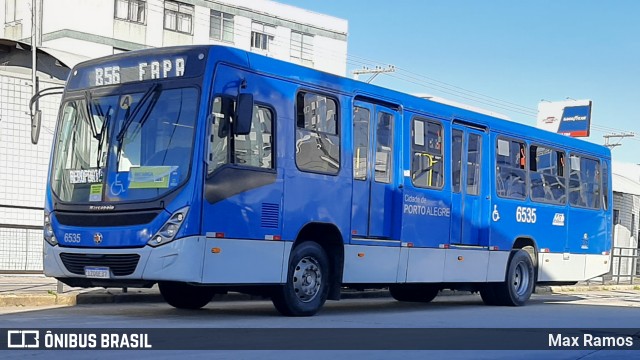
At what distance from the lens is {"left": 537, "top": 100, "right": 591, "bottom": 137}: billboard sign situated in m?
49.1

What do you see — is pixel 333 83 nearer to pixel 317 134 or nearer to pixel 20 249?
pixel 317 134

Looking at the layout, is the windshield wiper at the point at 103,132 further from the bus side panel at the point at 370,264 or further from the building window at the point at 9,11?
the building window at the point at 9,11

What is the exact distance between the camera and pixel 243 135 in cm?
1234

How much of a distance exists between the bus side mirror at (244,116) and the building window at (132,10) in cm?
3673

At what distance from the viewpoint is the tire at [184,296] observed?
14391 millimetres

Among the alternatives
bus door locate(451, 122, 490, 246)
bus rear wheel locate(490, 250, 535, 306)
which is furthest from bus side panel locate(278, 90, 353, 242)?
bus rear wheel locate(490, 250, 535, 306)

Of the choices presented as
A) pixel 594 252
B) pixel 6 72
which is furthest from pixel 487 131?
pixel 6 72

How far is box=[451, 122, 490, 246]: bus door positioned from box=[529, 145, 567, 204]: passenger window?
1.94 m

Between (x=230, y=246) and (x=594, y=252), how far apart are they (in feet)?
38.0

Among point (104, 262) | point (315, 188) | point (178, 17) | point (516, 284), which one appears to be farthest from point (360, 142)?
point (178, 17)

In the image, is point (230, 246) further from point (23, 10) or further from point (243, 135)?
point (23, 10)

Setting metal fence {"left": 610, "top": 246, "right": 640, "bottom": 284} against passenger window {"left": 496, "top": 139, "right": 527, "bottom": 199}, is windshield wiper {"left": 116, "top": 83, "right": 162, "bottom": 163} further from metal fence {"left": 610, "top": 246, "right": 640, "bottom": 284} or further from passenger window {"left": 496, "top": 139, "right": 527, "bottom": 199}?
metal fence {"left": 610, "top": 246, "right": 640, "bottom": 284}

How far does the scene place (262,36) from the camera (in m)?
53.3

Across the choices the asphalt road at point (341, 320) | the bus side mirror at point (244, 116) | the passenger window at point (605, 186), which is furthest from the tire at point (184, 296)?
the passenger window at point (605, 186)
